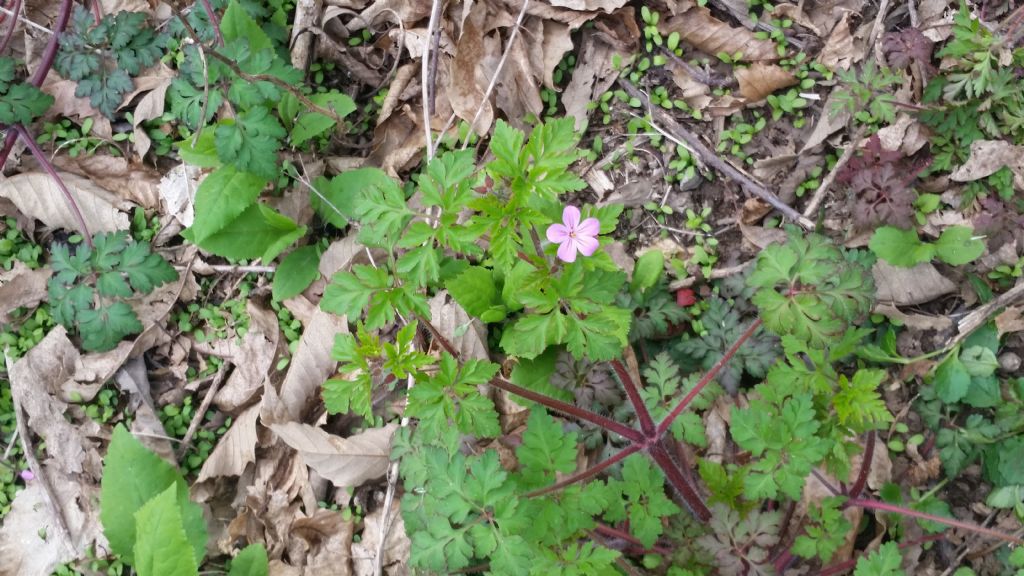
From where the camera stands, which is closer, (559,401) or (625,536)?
(559,401)

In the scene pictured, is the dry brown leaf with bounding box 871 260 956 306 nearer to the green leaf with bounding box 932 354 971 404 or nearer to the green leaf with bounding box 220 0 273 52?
the green leaf with bounding box 932 354 971 404

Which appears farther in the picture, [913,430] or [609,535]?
[913,430]

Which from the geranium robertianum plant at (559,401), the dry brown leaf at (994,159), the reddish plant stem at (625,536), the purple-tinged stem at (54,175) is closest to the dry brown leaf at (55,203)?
the purple-tinged stem at (54,175)

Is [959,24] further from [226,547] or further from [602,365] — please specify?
[226,547]

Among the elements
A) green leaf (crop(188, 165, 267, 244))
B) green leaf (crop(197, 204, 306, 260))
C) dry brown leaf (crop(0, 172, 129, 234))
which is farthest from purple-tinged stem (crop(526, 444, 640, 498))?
dry brown leaf (crop(0, 172, 129, 234))

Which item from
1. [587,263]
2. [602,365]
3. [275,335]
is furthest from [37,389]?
[587,263]

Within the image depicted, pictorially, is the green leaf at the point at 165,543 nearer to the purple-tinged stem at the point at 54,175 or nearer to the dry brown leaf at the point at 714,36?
the purple-tinged stem at the point at 54,175

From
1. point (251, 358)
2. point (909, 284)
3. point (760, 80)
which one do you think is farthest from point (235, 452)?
point (909, 284)

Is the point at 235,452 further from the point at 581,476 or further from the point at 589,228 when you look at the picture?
the point at 589,228
